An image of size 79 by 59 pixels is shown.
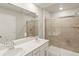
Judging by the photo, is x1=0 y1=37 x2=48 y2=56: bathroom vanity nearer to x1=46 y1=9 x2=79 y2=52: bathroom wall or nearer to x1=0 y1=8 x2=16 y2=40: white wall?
x1=0 y1=8 x2=16 y2=40: white wall

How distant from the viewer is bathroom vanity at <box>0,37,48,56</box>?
4.09ft

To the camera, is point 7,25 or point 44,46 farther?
point 44,46

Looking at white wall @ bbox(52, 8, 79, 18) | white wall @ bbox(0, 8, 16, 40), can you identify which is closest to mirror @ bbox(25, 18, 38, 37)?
white wall @ bbox(0, 8, 16, 40)

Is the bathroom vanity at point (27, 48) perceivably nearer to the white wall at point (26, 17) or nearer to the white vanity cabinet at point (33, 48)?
the white vanity cabinet at point (33, 48)

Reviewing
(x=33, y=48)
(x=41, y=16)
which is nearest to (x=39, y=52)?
(x=33, y=48)

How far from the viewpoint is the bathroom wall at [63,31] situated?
2146 mm

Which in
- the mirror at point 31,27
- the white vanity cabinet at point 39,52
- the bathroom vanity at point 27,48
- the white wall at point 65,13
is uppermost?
the white wall at point 65,13

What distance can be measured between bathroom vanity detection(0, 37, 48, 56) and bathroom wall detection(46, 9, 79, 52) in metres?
0.33

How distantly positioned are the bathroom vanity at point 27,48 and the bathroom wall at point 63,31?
1.10 feet

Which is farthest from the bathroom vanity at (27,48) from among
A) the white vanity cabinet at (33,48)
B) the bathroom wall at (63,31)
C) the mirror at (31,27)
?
the bathroom wall at (63,31)

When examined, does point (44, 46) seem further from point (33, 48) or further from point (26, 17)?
point (26, 17)

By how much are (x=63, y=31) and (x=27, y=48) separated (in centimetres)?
125

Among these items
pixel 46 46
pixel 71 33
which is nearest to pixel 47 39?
pixel 46 46

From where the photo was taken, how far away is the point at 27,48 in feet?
4.86
